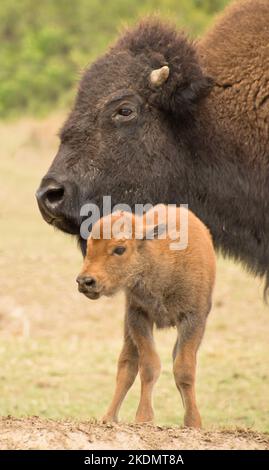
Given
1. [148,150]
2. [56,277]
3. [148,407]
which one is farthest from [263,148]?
[56,277]

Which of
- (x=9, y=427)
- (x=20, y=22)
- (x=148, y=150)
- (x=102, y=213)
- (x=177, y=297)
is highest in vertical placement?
(x=20, y=22)

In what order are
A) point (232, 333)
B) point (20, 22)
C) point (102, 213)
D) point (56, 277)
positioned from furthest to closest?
point (20, 22), point (56, 277), point (232, 333), point (102, 213)

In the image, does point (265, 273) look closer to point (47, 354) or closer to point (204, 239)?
point (204, 239)

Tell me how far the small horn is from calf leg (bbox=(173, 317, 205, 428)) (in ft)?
5.82

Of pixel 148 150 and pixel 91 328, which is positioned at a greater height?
pixel 148 150

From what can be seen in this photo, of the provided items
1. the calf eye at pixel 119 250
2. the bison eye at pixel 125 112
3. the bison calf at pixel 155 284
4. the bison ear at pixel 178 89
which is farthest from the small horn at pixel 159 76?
the calf eye at pixel 119 250

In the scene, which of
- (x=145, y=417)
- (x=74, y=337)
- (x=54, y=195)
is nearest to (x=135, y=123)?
(x=54, y=195)

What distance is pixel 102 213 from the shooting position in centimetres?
691

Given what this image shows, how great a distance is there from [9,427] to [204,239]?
1660mm

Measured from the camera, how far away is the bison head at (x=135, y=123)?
6.91m

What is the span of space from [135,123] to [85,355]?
13.1 feet

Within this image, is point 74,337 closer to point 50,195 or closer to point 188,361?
point 50,195

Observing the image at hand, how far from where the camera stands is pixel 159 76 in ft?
23.1

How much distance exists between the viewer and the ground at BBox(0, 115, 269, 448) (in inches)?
299
